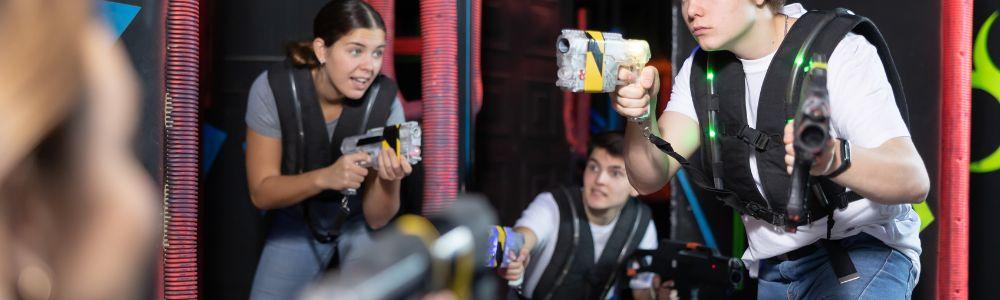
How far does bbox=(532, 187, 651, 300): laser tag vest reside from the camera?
3.72 metres

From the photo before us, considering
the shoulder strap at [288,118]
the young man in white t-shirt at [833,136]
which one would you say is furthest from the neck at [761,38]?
the shoulder strap at [288,118]

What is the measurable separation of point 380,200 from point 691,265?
102cm

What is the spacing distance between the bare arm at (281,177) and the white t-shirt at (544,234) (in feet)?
2.71

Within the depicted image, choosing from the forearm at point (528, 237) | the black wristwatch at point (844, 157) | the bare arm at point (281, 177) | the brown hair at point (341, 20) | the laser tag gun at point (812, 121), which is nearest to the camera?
the laser tag gun at point (812, 121)

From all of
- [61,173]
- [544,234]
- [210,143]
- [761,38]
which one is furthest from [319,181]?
[61,173]

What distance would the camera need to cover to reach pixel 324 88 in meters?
3.28

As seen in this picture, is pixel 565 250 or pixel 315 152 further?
pixel 565 250

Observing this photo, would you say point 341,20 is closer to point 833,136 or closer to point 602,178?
point 602,178

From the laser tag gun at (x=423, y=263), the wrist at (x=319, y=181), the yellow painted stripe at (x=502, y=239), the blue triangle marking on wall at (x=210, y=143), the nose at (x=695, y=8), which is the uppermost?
the nose at (x=695, y=8)

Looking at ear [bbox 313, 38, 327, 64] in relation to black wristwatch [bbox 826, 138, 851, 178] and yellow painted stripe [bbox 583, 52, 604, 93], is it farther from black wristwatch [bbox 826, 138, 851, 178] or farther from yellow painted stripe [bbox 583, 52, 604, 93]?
black wristwatch [bbox 826, 138, 851, 178]

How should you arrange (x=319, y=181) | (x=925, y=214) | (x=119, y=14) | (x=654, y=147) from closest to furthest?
(x=654, y=147)
(x=119, y=14)
(x=319, y=181)
(x=925, y=214)

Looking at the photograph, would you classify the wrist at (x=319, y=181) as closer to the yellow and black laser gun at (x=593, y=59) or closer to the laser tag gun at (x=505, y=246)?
the laser tag gun at (x=505, y=246)

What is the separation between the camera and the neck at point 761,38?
7.30 feet

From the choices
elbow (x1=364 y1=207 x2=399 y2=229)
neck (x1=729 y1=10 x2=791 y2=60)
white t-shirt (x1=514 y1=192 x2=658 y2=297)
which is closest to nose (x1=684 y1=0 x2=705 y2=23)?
neck (x1=729 y1=10 x2=791 y2=60)
